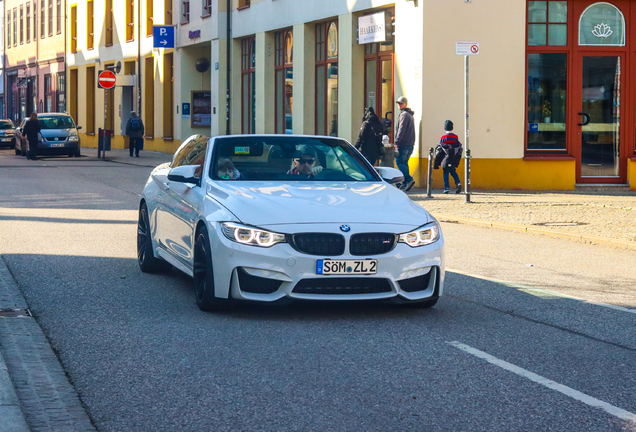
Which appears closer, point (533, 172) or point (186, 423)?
point (186, 423)

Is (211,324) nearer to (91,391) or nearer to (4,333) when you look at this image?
(4,333)

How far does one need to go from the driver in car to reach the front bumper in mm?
1336

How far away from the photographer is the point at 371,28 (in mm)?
24141

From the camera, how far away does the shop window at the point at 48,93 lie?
191ft

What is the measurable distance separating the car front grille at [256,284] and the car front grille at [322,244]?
312 mm

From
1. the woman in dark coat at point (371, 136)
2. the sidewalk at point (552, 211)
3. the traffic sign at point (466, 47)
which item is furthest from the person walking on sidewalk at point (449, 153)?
the traffic sign at point (466, 47)

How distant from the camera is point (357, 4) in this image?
2477 cm

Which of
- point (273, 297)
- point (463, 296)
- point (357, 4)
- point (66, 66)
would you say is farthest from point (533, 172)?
point (66, 66)

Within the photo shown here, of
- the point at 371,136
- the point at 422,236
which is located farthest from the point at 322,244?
the point at 371,136

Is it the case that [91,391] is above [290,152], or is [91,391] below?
below

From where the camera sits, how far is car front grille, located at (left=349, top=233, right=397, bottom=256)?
716cm

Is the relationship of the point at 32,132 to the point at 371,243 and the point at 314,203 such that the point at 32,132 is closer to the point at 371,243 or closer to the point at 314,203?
the point at 314,203

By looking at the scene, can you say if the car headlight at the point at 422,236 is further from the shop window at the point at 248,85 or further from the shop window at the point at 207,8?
the shop window at the point at 207,8

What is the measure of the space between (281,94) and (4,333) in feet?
80.3
